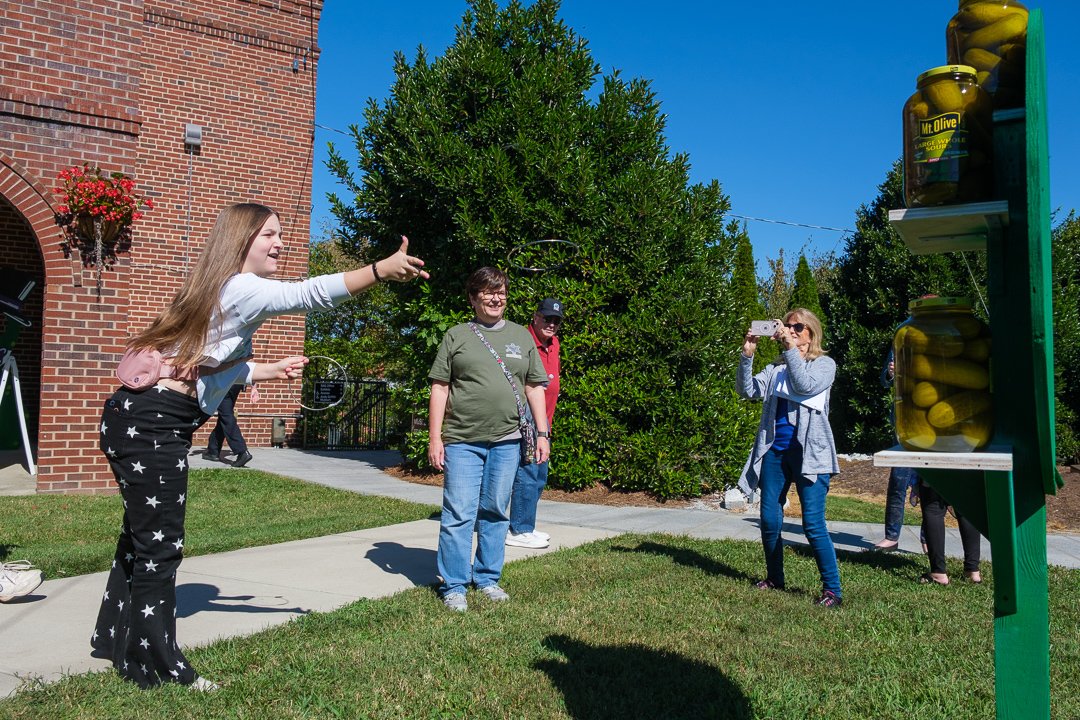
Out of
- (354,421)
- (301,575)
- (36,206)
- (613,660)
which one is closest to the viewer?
(613,660)

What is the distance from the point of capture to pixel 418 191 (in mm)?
11523

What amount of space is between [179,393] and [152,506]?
45cm

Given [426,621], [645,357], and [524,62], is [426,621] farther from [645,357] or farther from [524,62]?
[524,62]

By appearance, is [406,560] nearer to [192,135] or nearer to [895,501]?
[895,501]

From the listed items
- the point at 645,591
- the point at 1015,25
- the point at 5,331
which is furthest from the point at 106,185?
the point at 1015,25

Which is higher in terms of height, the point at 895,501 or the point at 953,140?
the point at 953,140

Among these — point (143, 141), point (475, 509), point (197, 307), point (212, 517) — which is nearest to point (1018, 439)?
point (197, 307)

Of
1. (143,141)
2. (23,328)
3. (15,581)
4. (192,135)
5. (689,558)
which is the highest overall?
(192,135)

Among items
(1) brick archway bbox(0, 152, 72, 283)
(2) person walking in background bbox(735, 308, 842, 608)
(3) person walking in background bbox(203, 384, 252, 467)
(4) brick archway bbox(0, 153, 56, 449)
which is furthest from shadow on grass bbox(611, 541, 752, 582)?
(4) brick archway bbox(0, 153, 56, 449)

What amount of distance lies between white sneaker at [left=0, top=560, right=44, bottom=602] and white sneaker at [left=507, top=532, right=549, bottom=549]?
11.0 ft

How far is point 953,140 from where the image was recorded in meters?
2.06

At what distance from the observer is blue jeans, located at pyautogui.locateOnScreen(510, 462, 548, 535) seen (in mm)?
6832

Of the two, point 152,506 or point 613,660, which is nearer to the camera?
point 152,506

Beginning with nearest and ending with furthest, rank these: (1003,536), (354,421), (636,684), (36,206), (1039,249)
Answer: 1. (1039,249)
2. (1003,536)
3. (636,684)
4. (36,206)
5. (354,421)
